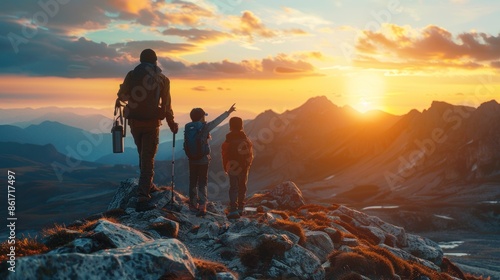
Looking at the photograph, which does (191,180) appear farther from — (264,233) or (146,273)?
(146,273)

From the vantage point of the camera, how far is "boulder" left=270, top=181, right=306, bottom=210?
35.4 m

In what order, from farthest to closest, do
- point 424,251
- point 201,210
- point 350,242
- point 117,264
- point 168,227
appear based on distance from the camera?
point 424,251
point 350,242
point 201,210
point 168,227
point 117,264

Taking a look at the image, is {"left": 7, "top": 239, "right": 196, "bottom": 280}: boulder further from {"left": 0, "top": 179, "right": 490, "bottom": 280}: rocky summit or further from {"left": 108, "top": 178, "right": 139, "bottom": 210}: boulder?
{"left": 108, "top": 178, "right": 139, "bottom": 210}: boulder

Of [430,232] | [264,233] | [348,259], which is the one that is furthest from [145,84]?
[430,232]

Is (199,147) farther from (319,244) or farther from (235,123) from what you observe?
(319,244)

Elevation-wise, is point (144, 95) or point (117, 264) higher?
point (144, 95)

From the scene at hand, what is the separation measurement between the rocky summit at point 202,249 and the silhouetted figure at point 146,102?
2.81 meters

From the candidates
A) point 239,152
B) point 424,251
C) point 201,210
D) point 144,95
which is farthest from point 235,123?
point 424,251

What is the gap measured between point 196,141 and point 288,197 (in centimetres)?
1847

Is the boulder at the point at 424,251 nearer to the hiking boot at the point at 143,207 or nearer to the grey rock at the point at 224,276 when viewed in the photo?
the hiking boot at the point at 143,207

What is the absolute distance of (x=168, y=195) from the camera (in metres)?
20.2

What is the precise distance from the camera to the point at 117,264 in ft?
28.9

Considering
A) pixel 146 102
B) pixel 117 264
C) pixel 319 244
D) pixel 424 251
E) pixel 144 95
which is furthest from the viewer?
pixel 424 251

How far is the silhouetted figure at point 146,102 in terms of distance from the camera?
16.2 metres
